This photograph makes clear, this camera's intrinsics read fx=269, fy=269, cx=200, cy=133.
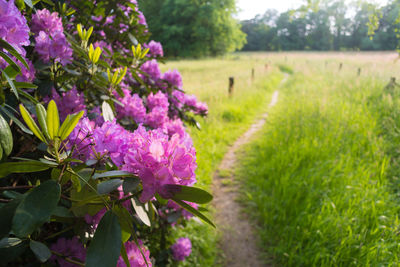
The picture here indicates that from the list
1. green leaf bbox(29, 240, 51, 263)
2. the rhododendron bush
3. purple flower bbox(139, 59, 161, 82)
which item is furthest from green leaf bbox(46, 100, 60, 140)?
purple flower bbox(139, 59, 161, 82)

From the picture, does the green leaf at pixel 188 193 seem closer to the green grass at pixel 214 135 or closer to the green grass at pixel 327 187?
the green grass at pixel 214 135

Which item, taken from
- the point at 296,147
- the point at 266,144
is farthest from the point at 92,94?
the point at 266,144

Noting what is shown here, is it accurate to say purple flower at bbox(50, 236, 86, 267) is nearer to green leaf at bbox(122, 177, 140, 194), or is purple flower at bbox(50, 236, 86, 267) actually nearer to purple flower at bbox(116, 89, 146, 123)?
green leaf at bbox(122, 177, 140, 194)

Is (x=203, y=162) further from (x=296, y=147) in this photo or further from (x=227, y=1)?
(x=227, y=1)

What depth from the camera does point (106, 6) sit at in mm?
1628

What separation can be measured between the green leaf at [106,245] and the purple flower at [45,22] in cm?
90

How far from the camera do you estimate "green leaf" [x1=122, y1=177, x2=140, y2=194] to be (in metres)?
0.57

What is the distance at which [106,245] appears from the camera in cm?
55

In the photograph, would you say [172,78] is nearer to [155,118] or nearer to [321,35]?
[155,118]

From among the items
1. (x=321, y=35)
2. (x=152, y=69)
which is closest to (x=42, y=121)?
(x=152, y=69)

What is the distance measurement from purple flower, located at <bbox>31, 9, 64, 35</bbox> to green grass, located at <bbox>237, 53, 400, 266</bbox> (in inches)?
87.5

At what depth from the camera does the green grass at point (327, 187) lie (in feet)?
7.30

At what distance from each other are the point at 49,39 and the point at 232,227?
7.87ft

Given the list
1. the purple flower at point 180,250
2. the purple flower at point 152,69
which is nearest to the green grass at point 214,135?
the purple flower at point 180,250
